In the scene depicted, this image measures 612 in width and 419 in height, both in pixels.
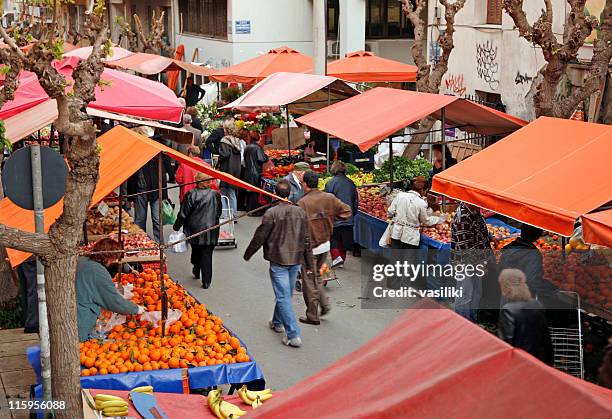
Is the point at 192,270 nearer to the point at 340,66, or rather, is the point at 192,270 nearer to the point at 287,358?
Result: the point at 287,358

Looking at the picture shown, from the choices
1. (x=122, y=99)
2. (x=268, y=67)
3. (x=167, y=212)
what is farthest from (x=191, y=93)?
(x=122, y=99)

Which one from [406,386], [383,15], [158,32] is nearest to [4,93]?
[406,386]

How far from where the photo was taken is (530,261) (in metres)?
9.91

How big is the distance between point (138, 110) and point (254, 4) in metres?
21.4

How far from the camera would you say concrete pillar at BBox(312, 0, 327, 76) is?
18109 mm

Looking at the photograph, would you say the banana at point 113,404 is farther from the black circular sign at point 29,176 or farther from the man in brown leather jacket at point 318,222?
the man in brown leather jacket at point 318,222

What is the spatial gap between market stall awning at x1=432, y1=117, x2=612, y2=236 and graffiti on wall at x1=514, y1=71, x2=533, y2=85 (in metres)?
7.99

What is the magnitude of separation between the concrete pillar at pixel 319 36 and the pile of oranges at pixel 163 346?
9.20 metres

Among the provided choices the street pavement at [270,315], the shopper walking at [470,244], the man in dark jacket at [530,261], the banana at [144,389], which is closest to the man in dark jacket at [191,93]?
the street pavement at [270,315]

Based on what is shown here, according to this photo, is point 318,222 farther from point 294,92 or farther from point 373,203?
point 294,92

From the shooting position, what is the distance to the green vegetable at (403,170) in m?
16.2

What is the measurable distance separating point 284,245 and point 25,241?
393 centimetres

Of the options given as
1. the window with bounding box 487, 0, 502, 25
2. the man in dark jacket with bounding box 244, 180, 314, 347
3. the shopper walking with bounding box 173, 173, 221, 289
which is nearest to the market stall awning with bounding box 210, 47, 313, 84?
the window with bounding box 487, 0, 502, 25

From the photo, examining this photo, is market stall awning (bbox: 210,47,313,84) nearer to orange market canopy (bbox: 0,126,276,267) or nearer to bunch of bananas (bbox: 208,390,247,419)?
orange market canopy (bbox: 0,126,276,267)
